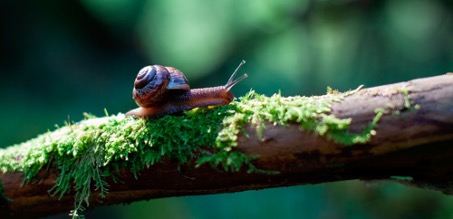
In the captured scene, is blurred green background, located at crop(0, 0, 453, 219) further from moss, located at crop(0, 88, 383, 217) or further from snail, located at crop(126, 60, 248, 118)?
moss, located at crop(0, 88, 383, 217)

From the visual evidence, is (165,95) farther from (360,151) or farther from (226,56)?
(226,56)

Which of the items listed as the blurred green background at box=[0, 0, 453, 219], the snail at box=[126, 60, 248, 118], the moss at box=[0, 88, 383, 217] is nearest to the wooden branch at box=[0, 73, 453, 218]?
the moss at box=[0, 88, 383, 217]

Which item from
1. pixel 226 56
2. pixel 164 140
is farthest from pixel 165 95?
pixel 226 56

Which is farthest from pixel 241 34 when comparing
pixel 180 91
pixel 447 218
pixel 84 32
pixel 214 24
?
pixel 180 91

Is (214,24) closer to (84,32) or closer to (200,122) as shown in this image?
(84,32)

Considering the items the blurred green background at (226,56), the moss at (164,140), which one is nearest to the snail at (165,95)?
the moss at (164,140)
